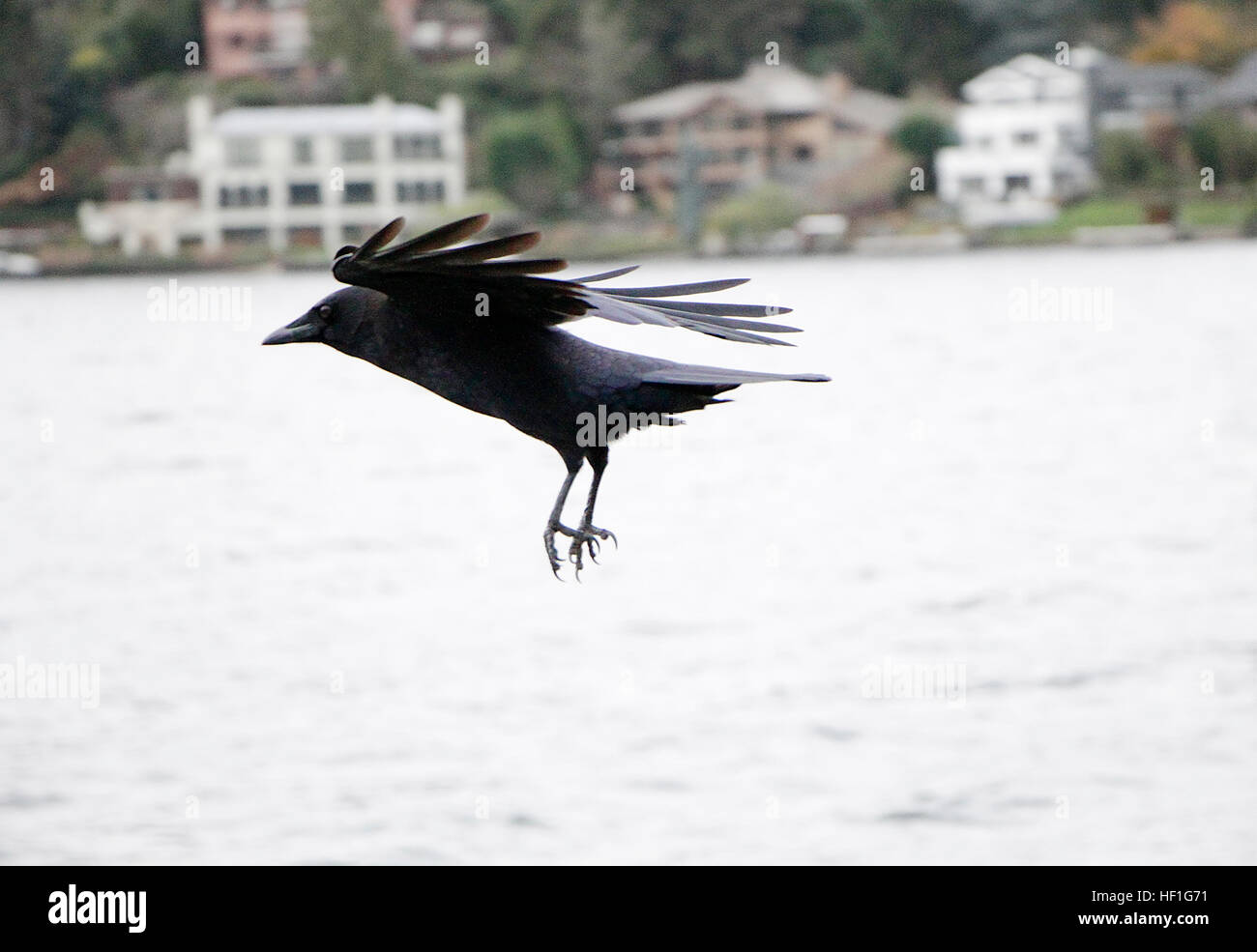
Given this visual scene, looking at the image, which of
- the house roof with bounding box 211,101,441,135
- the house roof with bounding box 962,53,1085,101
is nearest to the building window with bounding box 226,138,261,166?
the house roof with bounding box 211,101,441,135

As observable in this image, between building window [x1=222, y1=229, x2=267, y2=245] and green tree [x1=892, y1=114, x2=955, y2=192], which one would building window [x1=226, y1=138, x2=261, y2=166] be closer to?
building window [x1=222, y1=229, x2=267, y2=245]

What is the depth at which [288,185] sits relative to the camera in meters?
154

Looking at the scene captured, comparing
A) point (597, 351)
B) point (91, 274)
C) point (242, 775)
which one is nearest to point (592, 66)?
point (91, 274)

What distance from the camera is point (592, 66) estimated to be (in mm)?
167250

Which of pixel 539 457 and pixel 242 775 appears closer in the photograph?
pixel 242 775

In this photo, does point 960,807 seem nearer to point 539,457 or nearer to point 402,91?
point 539,457

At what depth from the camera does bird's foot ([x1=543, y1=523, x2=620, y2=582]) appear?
746 centimetres

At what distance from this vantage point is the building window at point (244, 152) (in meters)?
159

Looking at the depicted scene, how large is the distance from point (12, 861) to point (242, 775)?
9.59m

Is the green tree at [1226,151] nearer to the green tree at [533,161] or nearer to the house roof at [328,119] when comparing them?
the green tree at [533,161]

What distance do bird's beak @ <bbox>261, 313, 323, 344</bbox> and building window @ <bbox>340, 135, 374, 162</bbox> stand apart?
153173 millimetres

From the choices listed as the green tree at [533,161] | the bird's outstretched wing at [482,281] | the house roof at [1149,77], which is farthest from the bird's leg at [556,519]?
the house roof at [1149,77]

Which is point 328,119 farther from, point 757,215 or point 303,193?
point 757,215

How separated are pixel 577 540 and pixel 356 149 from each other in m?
156
